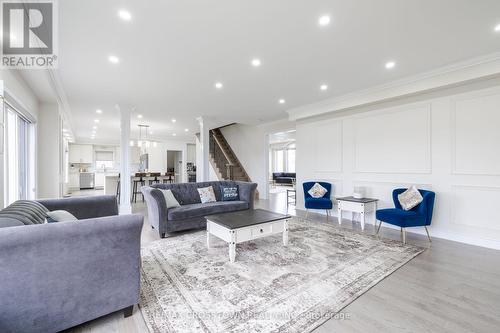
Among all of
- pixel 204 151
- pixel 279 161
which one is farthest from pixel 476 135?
pixel 279 161

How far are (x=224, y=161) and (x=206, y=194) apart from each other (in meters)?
4.87

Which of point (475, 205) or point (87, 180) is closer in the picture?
point (475, 205)

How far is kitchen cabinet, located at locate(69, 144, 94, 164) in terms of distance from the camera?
11.7m

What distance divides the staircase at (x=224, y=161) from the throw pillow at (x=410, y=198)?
220 inches

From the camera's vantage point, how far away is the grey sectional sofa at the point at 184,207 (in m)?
3.73

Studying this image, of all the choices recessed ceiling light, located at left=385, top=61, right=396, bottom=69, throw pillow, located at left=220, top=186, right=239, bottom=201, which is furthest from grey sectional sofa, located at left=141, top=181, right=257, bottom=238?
recessed ceiling light, located at left=385, top=61, right=396, bottom=69

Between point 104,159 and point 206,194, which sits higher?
point 104,159

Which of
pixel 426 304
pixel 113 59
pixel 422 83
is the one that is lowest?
pixel 426 304

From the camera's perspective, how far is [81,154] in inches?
467

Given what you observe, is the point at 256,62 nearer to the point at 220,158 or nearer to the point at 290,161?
the point at 220,158

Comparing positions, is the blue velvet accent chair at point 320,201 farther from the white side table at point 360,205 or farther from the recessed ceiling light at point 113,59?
the recessed ceiling light at point 113,59

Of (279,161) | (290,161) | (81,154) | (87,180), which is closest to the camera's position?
(87,180)

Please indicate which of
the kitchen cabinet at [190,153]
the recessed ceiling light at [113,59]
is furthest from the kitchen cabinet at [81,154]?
the recessed ceiling light at [113,59]

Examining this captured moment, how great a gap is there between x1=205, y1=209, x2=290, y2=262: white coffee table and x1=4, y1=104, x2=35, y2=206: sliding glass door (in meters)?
3.13
